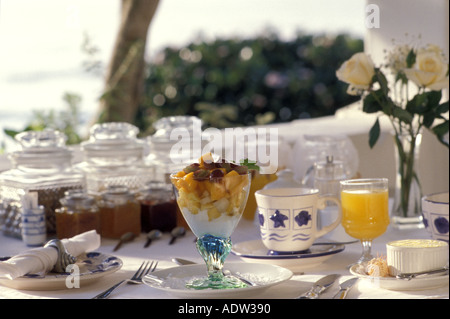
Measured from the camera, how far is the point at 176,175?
125cm

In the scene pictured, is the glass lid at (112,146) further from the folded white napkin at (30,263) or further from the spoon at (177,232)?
the folded white napkin at (30,263)

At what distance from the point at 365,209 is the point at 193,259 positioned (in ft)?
1.23

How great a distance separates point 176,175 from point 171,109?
174 inches

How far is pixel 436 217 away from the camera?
4.77ft

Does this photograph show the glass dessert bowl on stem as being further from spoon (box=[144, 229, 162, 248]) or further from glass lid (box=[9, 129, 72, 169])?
glass lid (box=[9, 129, 72, 169])

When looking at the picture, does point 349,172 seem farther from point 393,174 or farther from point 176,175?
point 393,174

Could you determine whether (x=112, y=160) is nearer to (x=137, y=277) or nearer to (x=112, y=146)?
(x=112, y=146)

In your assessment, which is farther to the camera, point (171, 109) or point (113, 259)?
point (171, 109)

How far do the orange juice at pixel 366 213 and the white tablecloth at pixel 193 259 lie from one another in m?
0.07

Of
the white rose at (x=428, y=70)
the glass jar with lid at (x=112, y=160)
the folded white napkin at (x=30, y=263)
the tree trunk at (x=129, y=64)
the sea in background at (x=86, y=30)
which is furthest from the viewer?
the tree trunk at (x=129, y=64)

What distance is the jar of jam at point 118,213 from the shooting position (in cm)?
176

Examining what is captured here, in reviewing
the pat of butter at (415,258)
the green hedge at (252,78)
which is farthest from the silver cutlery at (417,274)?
the green hedge at (252,78)
